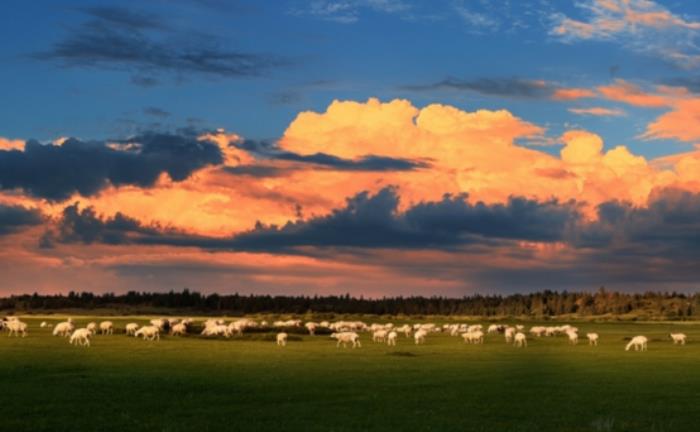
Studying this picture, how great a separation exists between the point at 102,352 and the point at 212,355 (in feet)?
25.3

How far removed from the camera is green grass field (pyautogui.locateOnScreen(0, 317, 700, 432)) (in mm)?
26812

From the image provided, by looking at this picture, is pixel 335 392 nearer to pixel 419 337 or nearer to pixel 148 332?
pixel 148 332

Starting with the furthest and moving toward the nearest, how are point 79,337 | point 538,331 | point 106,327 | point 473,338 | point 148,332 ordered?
point 538,331, point 106,327, point 473,338, point 148,332, point 79,337

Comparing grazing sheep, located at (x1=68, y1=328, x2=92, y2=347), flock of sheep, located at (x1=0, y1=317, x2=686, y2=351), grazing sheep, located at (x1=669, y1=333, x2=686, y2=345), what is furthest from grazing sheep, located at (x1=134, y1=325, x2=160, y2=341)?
grazing sheep, located at (x1=669, y1=333, x2=686, y2=345)

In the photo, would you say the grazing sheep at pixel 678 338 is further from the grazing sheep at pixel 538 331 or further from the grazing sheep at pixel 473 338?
the grazing sheep at pixel 473 338

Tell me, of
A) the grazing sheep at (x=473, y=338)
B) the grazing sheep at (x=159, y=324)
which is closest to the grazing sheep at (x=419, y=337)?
the grazing sheep at (x=473, y=338)

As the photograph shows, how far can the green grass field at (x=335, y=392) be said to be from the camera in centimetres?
2681

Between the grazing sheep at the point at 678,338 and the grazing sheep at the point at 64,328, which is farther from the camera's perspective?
the grazing sheep at the point at 678,338

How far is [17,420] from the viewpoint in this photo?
2608cm

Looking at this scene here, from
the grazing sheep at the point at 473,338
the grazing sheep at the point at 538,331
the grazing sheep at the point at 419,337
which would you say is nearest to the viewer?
the grazing sheep at the point at 419,337

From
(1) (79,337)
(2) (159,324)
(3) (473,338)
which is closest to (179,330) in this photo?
(2) (159,324)

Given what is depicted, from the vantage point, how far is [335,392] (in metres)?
34.4

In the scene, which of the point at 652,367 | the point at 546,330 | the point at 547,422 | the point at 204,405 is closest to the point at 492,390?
the point at 547,422

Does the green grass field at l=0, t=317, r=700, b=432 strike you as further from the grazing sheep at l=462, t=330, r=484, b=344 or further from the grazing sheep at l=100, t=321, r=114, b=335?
the grazing sheep at l=100, t=321, r=114, b=335
